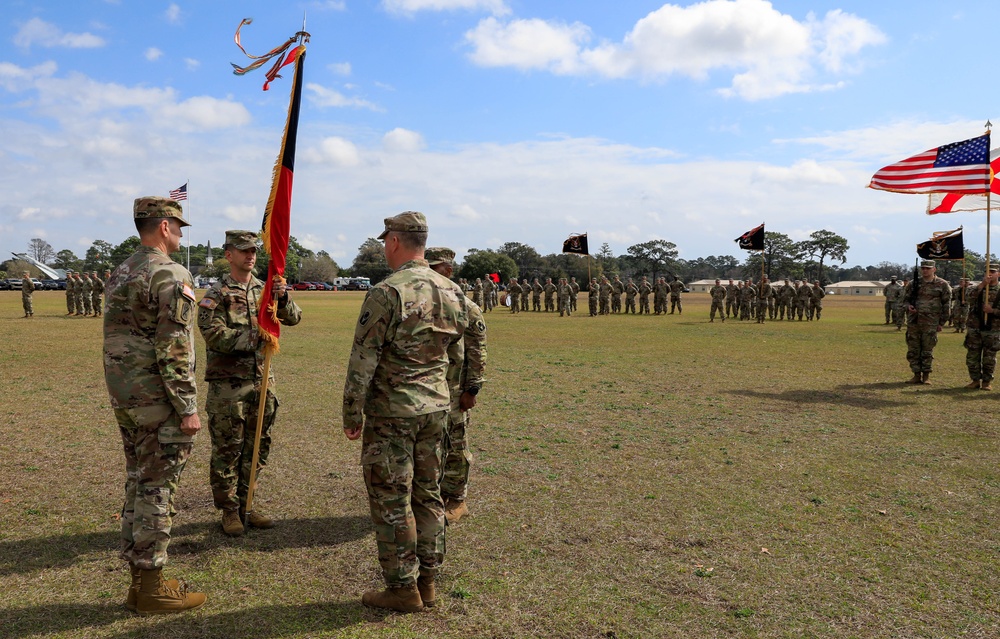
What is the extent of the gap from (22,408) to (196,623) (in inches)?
303

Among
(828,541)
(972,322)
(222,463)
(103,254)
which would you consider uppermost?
(103,254)

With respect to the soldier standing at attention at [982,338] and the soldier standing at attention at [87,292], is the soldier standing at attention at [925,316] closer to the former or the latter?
the soldier standing at attention at [982,338]

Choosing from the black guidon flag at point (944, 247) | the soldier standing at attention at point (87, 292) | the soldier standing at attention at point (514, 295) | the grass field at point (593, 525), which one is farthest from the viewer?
the soldier standing at attention at point (514, 295)

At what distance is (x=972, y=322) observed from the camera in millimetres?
11688

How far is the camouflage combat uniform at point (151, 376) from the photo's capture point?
3.77 meters

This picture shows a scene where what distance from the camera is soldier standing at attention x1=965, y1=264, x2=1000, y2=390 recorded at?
1140 cm

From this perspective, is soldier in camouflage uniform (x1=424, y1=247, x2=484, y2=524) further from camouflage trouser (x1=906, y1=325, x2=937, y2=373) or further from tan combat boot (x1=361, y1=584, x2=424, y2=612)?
camouflage trouser (x1=906, y1=325, x2=937, y2=373)

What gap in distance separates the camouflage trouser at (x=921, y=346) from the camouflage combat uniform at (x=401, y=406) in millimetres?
11512

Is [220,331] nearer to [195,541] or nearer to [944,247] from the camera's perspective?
[195,541]

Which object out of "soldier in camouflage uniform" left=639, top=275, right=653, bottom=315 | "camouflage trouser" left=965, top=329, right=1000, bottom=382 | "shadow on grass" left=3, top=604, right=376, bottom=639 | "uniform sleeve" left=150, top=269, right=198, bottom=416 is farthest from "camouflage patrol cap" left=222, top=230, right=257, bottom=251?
"soldier in camouflage uniform" left=639, top=275, right=653, bottom=315

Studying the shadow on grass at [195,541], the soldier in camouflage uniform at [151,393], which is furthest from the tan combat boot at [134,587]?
the shadow on grass at [195,541]

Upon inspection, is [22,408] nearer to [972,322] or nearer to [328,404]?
[328,404]

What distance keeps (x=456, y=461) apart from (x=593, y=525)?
1214 millimetres

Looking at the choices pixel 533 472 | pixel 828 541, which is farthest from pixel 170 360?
pixel 828 541
